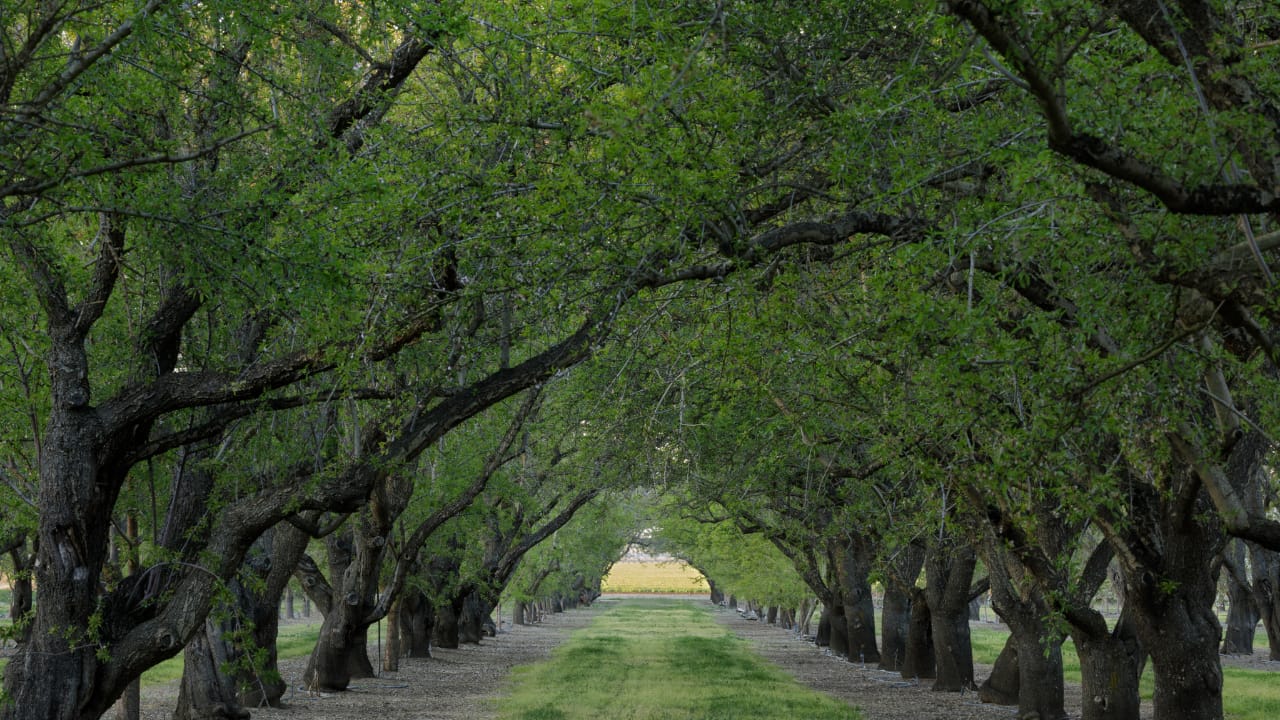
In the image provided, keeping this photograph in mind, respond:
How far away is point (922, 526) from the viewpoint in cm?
1661

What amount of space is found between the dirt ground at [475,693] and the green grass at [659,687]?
780mm

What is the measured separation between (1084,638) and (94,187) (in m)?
13.4

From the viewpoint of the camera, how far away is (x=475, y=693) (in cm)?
2756

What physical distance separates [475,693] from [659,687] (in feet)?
15.1

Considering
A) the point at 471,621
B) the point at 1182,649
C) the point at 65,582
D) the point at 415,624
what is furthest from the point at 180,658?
the point at 1182,649

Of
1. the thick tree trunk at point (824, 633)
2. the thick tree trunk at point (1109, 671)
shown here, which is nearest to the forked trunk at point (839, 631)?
the thick tree trunk at point (824, 633)

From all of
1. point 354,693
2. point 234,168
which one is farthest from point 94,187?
point 354,693

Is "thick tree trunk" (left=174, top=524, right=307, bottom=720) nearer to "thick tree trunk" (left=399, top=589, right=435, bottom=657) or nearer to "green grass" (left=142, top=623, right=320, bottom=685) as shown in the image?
"green grass" (left=142, top=623, right=320, bottom=685)

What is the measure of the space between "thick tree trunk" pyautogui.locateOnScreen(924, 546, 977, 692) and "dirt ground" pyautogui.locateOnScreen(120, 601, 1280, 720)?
1.83 feet

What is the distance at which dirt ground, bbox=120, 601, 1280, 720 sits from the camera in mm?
22500

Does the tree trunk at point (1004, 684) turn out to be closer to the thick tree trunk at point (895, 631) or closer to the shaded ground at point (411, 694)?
the thick tree trunk at point (895, 631)

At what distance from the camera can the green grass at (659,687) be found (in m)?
23.2

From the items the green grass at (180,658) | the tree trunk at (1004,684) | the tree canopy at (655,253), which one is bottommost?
the green grass at (180,658)

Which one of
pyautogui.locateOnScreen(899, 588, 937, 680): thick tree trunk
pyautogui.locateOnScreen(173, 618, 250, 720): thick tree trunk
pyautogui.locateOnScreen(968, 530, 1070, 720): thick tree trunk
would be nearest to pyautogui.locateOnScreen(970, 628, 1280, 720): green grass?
pyautogui.locateOnScreen(968, 530, 1070, 720): thick tree trunk
